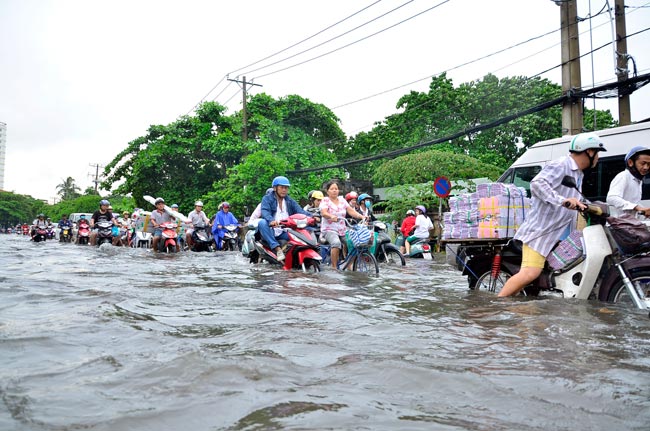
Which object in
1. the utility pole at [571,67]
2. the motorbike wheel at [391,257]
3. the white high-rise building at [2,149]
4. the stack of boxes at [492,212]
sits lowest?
the motorbike wheel at [391,257]

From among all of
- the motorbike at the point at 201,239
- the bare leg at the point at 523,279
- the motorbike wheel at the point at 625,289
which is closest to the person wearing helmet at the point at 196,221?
the motorbike at the point at 201,239

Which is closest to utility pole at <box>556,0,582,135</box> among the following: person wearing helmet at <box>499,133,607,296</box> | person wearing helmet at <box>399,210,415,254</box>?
person wearing helmet at <box>399,210,415,254</box>

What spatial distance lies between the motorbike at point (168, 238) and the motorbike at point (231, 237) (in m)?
1.68

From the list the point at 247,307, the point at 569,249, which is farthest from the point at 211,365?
the point at 569,249

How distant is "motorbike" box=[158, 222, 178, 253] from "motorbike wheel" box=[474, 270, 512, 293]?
39.0ft

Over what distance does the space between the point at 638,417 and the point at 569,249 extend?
302cm

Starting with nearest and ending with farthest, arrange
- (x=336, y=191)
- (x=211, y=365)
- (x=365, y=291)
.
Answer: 1. (x=211, y=365)
2. (x=365, y=291)
3. (x=336, y=191)

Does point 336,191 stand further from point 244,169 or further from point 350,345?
point 244,169

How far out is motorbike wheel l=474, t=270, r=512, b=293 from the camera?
5797 millimetres

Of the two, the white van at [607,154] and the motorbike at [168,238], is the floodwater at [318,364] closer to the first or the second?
the white van at [607,154]

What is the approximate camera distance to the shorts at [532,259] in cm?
496

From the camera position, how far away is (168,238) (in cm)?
1630

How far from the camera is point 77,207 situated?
75125mm

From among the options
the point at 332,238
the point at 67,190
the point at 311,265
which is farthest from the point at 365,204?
the point at 67,190
